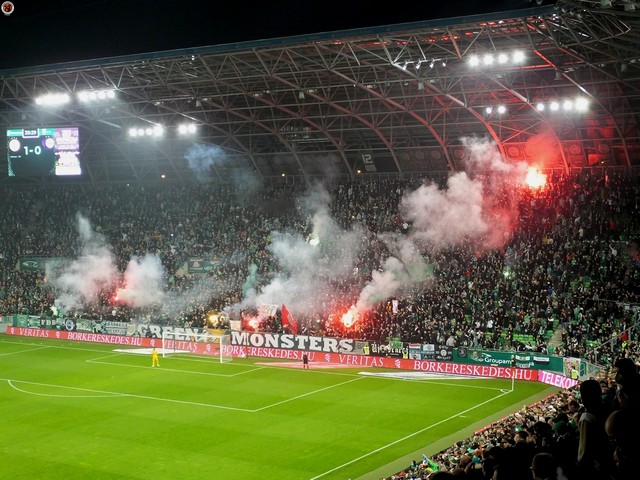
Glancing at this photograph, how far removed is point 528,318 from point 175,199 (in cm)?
3170

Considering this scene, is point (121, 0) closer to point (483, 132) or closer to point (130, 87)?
point (130, 87)

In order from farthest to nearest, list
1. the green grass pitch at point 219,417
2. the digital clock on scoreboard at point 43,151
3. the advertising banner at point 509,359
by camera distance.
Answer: the digital clock on scoreboard at point 43,151 < the advertising banner at point 509,359 < the green grass pitch at point 219,417

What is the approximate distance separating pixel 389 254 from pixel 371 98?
32.2 feet

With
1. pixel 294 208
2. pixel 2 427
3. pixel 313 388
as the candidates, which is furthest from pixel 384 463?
pixel 294 208

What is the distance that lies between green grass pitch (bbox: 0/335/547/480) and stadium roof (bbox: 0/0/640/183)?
48.0 feet

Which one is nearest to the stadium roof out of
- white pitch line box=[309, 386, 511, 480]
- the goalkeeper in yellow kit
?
white pitch line box=[309, 386, 511, 480]

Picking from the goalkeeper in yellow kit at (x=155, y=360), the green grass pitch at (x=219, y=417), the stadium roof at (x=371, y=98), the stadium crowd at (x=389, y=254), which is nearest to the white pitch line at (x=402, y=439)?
the green grass pitch at (x=219, y=417)

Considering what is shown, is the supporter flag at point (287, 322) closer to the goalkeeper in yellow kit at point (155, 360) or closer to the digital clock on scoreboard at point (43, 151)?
the goalkeeper in yellow kit at point (155, 360)

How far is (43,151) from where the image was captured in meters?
44.0

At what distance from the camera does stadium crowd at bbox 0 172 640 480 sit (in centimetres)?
4172

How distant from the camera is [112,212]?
65938 mm

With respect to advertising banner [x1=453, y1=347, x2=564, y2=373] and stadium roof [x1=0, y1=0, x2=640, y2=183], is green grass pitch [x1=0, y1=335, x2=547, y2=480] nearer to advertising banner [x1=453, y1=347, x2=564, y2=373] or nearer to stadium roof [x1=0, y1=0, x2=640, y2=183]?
advertising banner [x1=453, y1=347, x2=564, y2=373]

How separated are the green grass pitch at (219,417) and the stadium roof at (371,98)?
1462 centimetres

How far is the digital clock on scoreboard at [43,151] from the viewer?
143 feet
